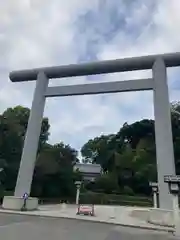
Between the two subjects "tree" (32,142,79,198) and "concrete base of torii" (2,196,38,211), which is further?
"tree" (32,142,79,198)

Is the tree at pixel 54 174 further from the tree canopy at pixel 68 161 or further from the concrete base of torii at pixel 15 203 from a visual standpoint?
the concrete base of torii at pixel 15 203

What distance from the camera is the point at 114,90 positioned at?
1608 cm

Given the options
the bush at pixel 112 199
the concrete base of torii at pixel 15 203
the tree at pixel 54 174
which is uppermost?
the tree at pixel 54 174

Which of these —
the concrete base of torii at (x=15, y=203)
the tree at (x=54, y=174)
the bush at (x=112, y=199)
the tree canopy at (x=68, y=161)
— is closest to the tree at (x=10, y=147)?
the tree canopy at (x=68, y=161)

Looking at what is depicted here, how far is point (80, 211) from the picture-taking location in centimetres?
1728

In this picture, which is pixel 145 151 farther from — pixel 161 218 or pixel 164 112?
pixel 161 218

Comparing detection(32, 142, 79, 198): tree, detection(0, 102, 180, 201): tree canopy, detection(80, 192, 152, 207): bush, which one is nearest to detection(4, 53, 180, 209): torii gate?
detection(0, 102, 180, 201): tree canopy

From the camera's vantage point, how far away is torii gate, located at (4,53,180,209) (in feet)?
47.1

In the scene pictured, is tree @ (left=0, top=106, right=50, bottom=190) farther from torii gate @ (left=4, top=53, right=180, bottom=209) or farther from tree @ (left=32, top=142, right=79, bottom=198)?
torii gate @ (left=4, top=53, right=180, bottom=209)

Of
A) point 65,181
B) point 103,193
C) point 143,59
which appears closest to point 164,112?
point 143,59

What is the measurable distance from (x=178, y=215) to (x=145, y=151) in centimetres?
2651

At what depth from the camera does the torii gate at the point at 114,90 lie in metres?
14.4

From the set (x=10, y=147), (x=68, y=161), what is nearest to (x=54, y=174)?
(x=68, y=161)

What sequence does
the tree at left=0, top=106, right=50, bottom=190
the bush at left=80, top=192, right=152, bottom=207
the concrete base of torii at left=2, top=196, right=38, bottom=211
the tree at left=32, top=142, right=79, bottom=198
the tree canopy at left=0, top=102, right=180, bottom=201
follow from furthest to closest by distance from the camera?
the bush at left=80, top=192, right=152, bottom=207 → the tree at left=32, top=142, right=79, bottom=198 → the tree canopy at left=0, top=102, right=180, bottom=201 → the tree at left=0, top=106, right=50, bottom=190 → the concrete base of torii at left=2, top=196, right=38, bottom=211
